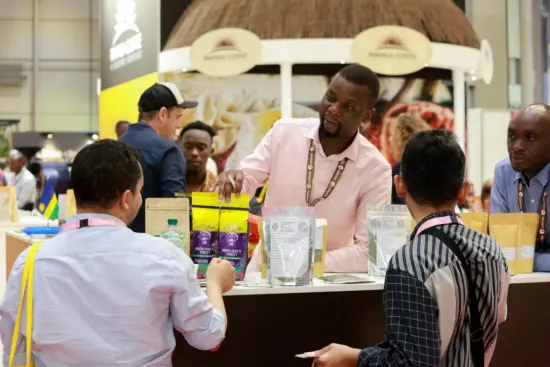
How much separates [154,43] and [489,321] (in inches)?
325

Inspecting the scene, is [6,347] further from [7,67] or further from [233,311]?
[7,67]

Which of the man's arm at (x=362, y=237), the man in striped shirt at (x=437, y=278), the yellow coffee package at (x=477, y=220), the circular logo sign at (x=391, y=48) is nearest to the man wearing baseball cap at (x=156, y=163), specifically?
the man's arm at (x=362, y=237)

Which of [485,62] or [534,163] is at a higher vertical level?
[485,62]

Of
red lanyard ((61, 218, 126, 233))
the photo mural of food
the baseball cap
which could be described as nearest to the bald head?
red lanyard ((61, 218, 126, 233))

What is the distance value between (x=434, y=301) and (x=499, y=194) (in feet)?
4.02

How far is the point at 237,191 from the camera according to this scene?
2553 mm

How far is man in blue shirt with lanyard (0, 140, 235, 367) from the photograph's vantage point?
201 centimetres

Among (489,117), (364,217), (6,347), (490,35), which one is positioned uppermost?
(490,35)

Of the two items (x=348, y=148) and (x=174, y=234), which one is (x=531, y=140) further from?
(x=174, y=234)

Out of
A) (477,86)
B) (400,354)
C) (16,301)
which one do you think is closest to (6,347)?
(16,301)

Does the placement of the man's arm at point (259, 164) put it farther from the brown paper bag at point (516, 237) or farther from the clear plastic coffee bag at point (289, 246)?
the brown paper bag at point (516, 237)

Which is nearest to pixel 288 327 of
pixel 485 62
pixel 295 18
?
pixel 295 18

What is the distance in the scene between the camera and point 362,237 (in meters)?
2.91

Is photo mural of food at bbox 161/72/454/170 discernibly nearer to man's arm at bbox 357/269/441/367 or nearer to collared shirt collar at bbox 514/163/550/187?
collared shirt collar at bbox 514/163/550/187
